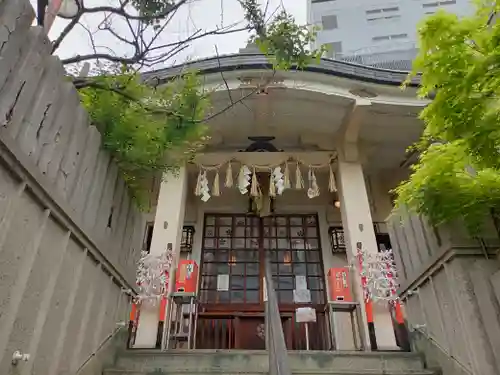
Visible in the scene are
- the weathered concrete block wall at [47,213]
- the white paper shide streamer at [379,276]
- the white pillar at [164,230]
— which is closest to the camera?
the weathered concrete block wall at [47,213]

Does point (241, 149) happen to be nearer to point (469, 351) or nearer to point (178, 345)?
point (178, 345)

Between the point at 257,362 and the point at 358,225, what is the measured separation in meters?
4.09

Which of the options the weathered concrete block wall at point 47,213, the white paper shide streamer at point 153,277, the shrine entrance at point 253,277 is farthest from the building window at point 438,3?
the weathered concrete block wall at point 47,213

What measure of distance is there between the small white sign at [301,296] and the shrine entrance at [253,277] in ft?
0.07

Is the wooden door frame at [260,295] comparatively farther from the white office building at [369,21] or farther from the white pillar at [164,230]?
the white office building at [369,21]

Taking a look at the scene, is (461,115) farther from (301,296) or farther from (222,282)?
(222,282)

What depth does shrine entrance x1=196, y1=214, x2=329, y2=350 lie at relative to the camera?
7.11m

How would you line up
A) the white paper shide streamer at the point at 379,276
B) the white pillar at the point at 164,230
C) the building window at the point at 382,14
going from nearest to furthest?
the white pillar at the point at 164,230 → the white paper shide streamer at the point at 379,276 → the building window at the point at 382,14

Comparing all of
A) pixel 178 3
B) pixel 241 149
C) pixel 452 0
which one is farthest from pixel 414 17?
pixel 178 3

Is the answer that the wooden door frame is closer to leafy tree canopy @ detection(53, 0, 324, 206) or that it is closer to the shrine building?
the shrine building

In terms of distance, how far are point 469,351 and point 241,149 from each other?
6258 millimetres

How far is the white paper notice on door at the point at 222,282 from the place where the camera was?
7918mm

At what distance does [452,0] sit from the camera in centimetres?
1912

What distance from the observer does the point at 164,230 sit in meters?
6.84
